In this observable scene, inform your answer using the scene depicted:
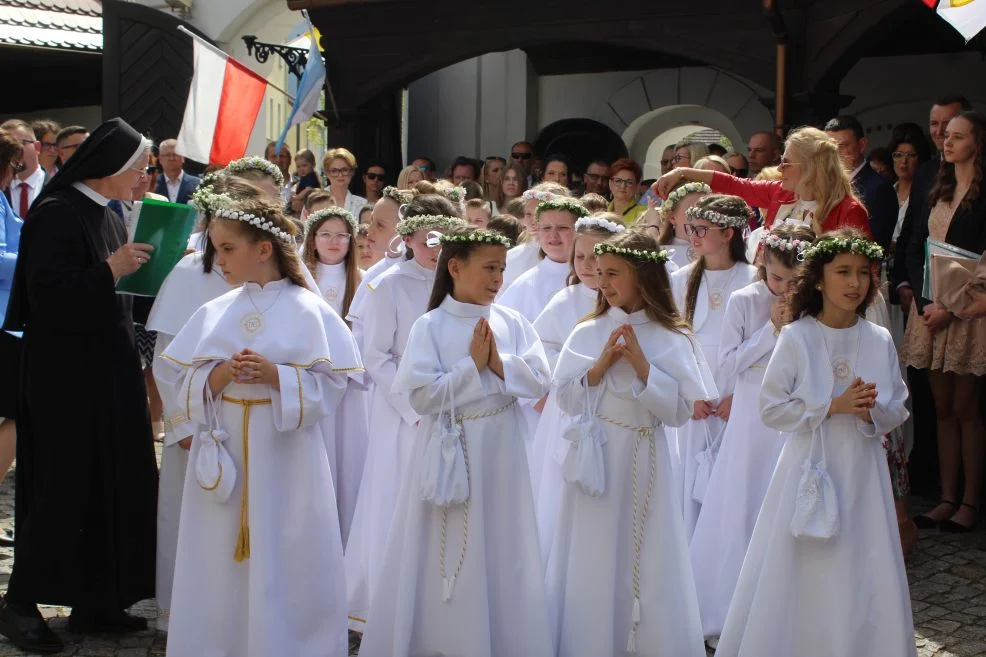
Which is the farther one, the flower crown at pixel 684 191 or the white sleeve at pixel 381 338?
the flower crown at pixel 684 191

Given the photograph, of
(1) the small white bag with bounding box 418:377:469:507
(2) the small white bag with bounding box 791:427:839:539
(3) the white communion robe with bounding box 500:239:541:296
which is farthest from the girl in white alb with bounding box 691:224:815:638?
(3) the white communion robe with bounding box 500:239:541:296

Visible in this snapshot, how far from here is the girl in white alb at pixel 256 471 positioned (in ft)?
16.0

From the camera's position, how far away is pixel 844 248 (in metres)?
4.96

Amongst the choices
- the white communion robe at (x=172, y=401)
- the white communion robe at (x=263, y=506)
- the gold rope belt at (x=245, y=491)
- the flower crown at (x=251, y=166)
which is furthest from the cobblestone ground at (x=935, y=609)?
the flower crown at (x=251, y=166)

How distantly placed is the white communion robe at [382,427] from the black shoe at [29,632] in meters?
1.32

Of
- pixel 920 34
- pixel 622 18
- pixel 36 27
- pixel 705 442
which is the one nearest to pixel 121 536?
pixel 705 442

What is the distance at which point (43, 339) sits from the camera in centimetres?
550

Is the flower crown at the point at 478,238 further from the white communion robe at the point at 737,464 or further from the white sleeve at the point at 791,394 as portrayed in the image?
the white communion robe at the point at 737,464

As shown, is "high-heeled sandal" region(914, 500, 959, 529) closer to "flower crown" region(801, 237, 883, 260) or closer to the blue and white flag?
"flower crown" region(801, 237, 883, 260)

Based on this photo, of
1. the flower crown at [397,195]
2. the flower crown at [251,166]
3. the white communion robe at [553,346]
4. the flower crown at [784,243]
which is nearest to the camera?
the flower crown at [784,243]

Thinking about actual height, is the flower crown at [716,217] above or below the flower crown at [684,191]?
below

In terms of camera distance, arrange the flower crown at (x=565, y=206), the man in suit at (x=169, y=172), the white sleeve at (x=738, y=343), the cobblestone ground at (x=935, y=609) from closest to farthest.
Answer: the cobblestone ground at (x=935, y=609), the white sleeve at (x=738, y=343), the flower crown at (x=565, y=206), the man in suit at (x=169, y=172)

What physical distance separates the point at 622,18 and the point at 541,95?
5.36 metres

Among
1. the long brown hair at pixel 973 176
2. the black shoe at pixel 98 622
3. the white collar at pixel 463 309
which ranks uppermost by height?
the long brown hair at pixel 973 176
